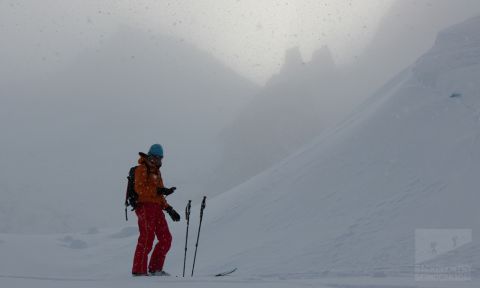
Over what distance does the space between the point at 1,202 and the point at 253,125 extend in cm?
5892

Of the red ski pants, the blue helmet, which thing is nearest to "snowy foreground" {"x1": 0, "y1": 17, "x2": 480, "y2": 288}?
the red ski pants

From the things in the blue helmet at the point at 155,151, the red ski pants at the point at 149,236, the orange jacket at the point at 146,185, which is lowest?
the red ski pants at the point at 149,236

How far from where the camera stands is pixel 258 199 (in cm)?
1531

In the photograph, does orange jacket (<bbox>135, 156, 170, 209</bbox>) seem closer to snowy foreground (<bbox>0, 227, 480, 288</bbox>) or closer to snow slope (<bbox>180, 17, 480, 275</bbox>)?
snowy foreground (<bbox>0, 227, 480, 288</bbox>)

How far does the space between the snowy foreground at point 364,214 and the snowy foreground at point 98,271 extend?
31 mm

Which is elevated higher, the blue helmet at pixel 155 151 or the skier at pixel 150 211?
the blue helmet at pixel 155 151

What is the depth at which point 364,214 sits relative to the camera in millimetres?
10414

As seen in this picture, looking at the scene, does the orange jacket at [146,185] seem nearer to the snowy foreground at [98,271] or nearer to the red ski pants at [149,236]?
the red ski pants at [149,236]

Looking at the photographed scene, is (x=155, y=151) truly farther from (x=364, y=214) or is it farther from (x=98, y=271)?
(x=98, y=271)

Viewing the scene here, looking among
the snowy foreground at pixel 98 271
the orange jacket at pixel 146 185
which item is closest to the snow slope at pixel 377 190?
the snowy foreground at pixel 98 271

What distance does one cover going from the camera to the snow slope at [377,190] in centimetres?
905

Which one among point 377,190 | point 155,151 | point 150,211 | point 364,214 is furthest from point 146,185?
point 377,190

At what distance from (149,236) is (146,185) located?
0.71m

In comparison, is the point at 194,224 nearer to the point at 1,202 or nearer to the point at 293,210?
the point at 293,210
